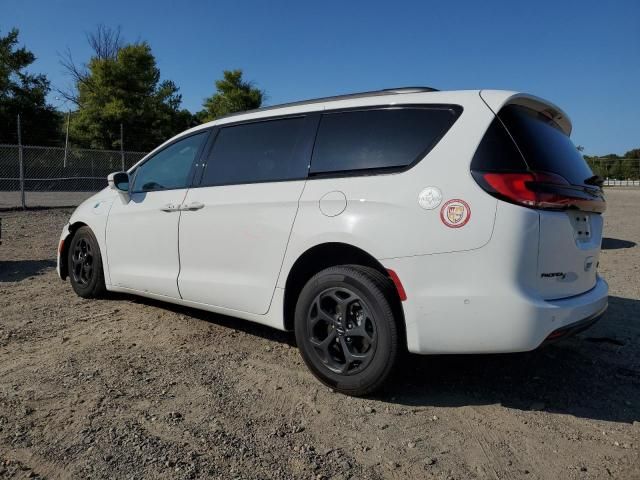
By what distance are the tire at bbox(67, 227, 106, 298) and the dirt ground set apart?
564 mm

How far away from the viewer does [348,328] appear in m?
3.02

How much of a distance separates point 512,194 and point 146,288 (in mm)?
3158

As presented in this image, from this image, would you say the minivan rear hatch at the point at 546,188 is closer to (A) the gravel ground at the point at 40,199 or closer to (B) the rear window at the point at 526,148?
(B) the rear window at the point at 526,148

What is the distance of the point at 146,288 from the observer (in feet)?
14.5

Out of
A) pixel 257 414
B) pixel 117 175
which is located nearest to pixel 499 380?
pixel 257 414

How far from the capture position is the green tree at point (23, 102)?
27500 mm

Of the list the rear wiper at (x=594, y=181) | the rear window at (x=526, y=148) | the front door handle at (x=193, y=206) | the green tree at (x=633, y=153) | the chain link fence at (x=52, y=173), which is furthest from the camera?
the green tree at (x=633, y=153)

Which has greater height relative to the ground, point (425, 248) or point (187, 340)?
point (425, 248)

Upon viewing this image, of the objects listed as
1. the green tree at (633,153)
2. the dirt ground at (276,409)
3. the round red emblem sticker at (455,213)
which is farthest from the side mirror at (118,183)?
the green tree at (633,153)

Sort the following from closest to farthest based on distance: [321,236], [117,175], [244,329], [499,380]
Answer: [321,236] → [499,380] → [244,329] → [117,175]

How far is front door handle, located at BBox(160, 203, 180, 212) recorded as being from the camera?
4.08 metres

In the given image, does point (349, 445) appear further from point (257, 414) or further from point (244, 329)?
point (244, 329)

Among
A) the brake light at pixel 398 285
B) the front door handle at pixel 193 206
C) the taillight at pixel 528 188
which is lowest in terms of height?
the brake light at pixel 398 285

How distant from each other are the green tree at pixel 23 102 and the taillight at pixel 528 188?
30.3 m
